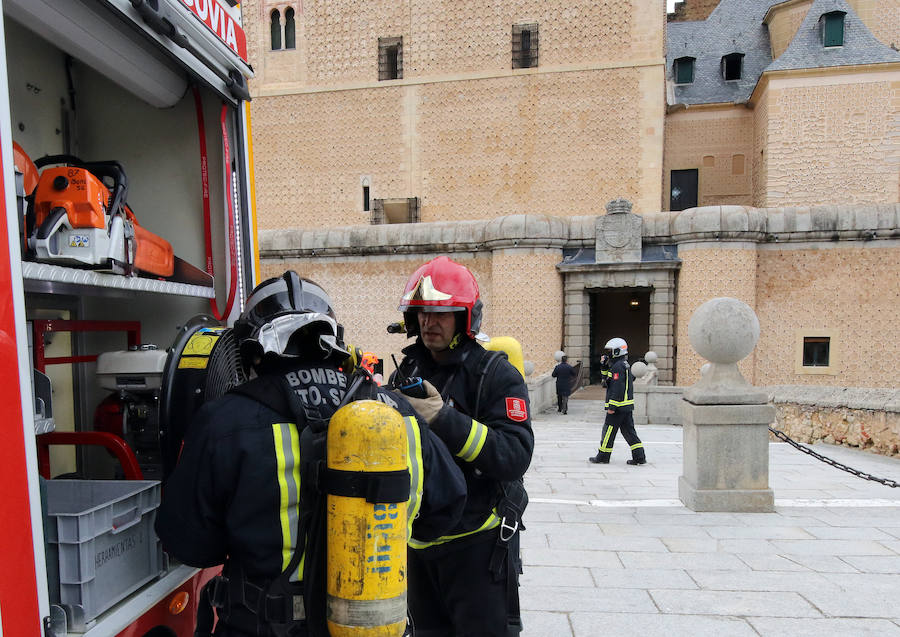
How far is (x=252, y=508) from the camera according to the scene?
1.58 meters

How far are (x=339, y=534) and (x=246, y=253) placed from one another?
6.85 feet

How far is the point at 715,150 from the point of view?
2622 cm

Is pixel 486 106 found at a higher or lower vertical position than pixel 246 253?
higher

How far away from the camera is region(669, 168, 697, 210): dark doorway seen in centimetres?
2681

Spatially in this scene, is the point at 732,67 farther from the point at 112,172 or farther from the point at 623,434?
the point at 112,172

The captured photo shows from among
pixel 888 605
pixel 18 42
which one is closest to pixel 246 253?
pixel 18 42

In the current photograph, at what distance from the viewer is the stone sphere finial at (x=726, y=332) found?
5871 millimetres

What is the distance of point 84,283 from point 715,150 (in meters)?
28.4

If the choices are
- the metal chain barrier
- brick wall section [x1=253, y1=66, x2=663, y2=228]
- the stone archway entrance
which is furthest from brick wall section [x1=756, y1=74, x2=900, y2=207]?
the metal chain barrier

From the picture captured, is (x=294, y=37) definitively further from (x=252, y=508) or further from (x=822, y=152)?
(x=252, y=508)

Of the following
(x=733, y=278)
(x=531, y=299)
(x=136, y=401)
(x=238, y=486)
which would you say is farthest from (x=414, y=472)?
(x=733, y=278)

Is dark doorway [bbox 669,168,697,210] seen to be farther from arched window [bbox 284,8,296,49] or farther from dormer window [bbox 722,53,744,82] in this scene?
arched window [bbox 284,8,296,49]

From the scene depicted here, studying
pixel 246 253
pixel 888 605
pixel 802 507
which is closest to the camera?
pixel 246 253

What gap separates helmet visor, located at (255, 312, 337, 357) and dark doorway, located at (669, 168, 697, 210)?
28.0 m
